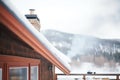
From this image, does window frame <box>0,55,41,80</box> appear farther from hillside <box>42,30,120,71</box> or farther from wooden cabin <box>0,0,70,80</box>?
hillside <box>42,30,120,71</box>

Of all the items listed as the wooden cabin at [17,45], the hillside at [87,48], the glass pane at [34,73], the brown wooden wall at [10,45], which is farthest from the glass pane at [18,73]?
the hillside at [87,48]

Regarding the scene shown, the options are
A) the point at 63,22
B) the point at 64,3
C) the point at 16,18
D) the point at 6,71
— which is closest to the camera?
the point at 16,18

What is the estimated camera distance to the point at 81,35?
3684cm

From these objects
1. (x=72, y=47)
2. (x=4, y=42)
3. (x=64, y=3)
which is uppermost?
(x=64, y=3)

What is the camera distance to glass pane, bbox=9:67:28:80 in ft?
10.6

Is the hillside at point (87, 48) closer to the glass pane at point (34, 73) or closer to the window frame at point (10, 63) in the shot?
the glass pane at point (34, 73)

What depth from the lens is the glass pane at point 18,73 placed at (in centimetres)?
324

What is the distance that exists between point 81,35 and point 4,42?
3387 cm

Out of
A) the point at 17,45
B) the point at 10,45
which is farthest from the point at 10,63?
the point at 17,45

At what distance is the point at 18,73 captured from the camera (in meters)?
3.51

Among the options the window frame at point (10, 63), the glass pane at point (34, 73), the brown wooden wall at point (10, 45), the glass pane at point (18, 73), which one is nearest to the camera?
the window frame at point (10, 63)

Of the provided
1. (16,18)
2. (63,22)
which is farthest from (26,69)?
(63,22)

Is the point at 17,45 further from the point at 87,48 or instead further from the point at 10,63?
the point at 87,48

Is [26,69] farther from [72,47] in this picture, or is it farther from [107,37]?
[107,37]
